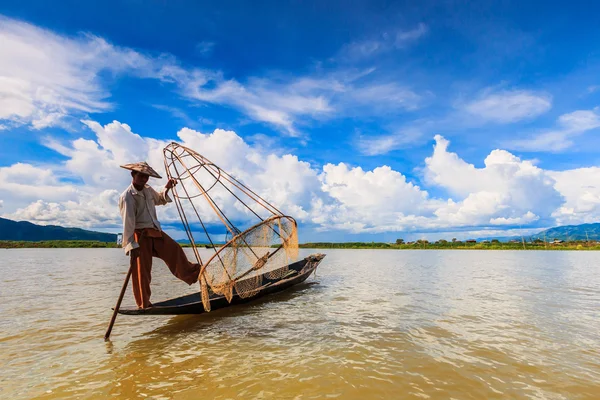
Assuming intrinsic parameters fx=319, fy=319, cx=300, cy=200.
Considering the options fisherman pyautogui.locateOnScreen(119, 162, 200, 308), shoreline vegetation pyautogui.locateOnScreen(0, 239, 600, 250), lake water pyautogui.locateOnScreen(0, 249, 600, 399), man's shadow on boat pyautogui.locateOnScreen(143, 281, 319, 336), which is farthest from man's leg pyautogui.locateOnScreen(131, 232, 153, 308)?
shoreline vegetation pyautogui.locateOnScreen(0, 239, 600, 250)

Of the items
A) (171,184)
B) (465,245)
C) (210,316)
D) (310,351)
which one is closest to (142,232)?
(171,184)

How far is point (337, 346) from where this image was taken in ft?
17.3

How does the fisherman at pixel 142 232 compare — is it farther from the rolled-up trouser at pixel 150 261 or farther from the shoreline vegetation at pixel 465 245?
the shoreline vegetation at pixel 465 245

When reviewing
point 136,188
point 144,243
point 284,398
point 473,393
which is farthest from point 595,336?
point 136,188

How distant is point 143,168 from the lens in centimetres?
561

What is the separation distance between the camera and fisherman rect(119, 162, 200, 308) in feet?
18.0

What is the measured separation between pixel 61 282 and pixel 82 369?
1164 cm

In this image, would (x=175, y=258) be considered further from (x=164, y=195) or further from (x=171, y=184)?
(x=171, y=184)

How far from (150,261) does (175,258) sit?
0.44m

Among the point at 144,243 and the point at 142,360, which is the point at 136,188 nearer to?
the point at 144,243

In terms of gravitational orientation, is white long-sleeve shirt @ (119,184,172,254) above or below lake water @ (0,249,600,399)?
above

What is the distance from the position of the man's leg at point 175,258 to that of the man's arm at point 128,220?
0.50 meters

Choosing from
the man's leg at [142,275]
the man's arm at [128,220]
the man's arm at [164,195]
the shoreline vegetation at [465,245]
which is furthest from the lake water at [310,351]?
the shoreline vegetation at [465,245]

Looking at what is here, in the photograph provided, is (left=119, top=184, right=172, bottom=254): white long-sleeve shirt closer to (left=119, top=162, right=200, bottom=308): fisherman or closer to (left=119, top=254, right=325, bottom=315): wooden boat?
(left=119, top=162, right=200, bottom=308): fisherman
